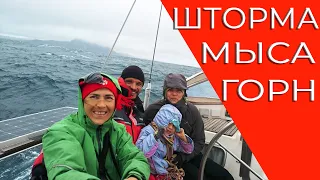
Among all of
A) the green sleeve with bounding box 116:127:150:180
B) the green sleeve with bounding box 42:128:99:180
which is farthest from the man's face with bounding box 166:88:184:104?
the green sleeve with bounding box 42:128:99:180

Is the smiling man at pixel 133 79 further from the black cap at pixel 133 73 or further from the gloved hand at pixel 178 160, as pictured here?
the gloved hand at pixel 178 160

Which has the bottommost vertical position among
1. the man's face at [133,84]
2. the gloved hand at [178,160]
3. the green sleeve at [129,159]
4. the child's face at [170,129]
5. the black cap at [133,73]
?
the gloved hand at [178,160]

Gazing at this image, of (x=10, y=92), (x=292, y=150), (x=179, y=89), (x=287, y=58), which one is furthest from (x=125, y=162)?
(x=10, y=92)

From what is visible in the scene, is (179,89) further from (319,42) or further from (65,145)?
(319,42)

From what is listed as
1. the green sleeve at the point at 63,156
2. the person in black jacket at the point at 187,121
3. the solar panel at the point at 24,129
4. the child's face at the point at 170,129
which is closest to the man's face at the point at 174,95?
the person in black jacket at the point at 187,121

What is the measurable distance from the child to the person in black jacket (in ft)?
0.70

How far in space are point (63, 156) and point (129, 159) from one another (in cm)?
44

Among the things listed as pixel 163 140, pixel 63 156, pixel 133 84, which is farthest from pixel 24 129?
pixel 63 156

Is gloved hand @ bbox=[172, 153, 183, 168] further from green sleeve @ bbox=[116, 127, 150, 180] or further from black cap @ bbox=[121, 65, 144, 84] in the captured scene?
black cap @ bbox=[121, 65, 144, 84]

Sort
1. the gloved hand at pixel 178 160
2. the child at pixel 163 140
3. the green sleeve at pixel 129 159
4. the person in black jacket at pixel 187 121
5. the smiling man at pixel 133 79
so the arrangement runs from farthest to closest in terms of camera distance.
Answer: the smiling man at pixel 133 79
the person in black jacket at pixel 187 121
the gloved hand at pixel 178 160
the child at pixel 163 140
the green sleeve at pixel 129 159

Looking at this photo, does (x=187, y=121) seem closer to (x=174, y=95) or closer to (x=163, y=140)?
(x=174, y=95)

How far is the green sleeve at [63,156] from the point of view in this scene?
4.02 feet

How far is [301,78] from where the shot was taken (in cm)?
294

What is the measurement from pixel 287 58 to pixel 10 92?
805 cm
